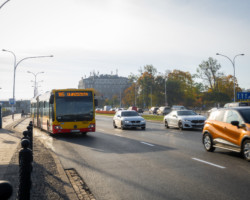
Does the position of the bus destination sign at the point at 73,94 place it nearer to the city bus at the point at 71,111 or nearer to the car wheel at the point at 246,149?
the city bus at the point at 71,111

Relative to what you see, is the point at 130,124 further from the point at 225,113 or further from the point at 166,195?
the point at 166,195

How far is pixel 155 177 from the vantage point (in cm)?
736

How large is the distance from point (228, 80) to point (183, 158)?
264 feet

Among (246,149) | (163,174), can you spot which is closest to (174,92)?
(246,149)

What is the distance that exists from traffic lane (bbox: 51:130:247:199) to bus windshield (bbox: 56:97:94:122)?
7.72 metres

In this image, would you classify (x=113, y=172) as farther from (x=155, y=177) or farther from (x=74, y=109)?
(x=74, y=109)

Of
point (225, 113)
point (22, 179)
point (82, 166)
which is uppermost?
point (225, 113)

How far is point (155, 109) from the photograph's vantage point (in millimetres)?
72625

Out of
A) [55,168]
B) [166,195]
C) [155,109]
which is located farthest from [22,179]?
[155,109]

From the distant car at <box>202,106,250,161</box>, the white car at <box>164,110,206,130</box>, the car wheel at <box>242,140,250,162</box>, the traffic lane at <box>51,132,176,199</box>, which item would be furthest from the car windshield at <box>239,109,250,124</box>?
the white car at <box>164,110,206,130</box>

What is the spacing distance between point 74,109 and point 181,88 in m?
78.3

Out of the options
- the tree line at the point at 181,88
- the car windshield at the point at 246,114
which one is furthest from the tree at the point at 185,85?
the car windshield at the point at 246,114

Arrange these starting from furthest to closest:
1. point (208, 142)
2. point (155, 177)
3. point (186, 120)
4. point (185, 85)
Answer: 1. point (185, 85)
2. point (186, 120)
3. point (208, 142)
4. point (155, 177)

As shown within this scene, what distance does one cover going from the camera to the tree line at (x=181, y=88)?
274 ft
